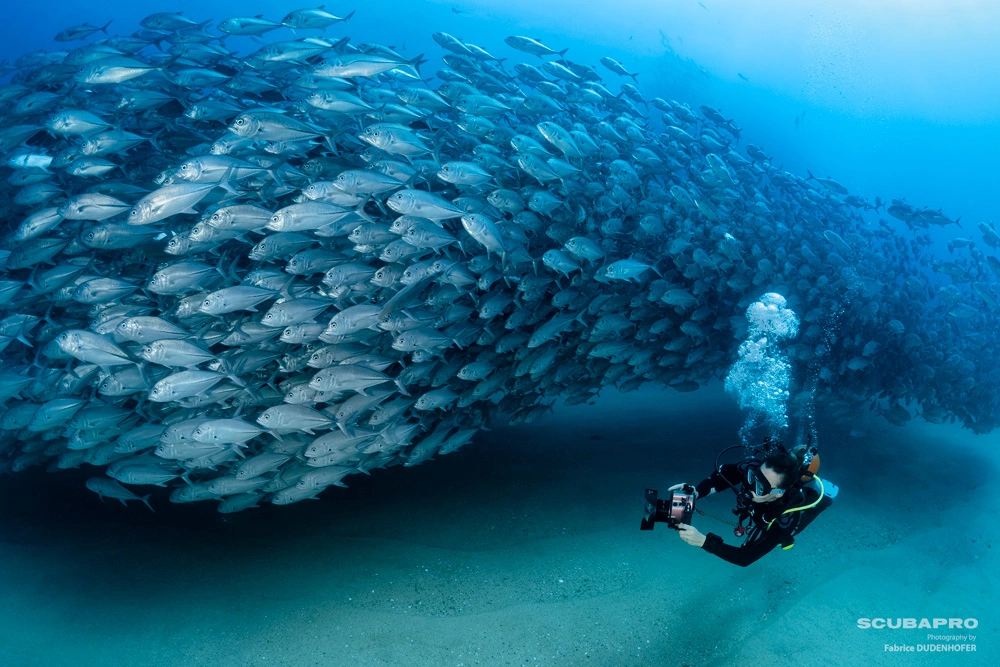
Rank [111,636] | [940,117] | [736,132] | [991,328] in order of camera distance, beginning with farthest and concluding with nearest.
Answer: [940,117] < [736,132] < [991,328] < [111,636]

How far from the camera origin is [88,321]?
4.99 metres

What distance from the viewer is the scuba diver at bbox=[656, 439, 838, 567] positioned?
3.37 m

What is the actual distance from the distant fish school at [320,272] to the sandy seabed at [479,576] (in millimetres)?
736

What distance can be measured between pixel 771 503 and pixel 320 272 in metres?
4.00

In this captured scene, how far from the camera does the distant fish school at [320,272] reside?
4.27m

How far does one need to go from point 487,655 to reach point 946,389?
27.1 ft

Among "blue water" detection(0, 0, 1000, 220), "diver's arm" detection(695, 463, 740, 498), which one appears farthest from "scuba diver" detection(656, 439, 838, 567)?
"blue water" detection(0, 0, 1000, 220)

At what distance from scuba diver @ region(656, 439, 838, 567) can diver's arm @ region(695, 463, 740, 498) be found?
194 mm

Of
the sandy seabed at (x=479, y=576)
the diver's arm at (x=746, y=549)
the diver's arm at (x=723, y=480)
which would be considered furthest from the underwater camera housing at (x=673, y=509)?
the sandy seabed at (x=479, y=576)

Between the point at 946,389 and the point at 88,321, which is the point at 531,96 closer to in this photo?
the point at 88,321

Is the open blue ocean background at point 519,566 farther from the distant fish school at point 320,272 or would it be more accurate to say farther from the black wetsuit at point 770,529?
the black wetsuit at point 770,529

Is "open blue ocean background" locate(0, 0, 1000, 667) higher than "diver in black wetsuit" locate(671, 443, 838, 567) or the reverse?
the reverse

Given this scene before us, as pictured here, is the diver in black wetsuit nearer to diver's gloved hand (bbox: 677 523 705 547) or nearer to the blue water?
diver's gloved hand (bbox: 677 523 705 547)

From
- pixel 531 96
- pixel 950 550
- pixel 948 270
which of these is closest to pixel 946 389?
pixel 950 550
